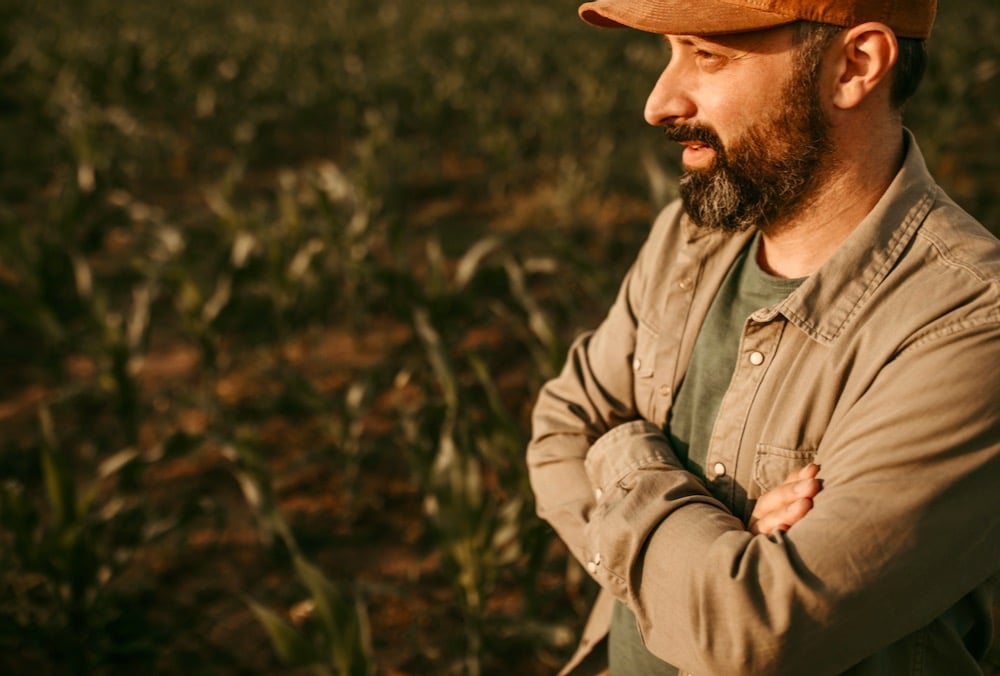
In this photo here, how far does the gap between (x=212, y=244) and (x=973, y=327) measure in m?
4.93

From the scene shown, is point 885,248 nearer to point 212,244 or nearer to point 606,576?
point 606,576

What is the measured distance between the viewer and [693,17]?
109 cm

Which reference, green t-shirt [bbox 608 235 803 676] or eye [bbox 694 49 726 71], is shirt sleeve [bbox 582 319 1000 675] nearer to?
green t-shirt [bbox 608 235 803 676]

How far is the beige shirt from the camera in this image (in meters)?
0.92

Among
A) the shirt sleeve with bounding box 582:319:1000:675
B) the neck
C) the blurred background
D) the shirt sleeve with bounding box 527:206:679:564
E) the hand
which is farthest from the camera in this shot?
the blurred background

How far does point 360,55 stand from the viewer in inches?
372

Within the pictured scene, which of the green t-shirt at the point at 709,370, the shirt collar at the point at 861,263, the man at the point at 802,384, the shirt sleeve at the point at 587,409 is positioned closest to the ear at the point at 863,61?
the man at the point at 802,384

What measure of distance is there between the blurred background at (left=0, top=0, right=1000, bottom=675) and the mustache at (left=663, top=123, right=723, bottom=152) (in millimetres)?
950

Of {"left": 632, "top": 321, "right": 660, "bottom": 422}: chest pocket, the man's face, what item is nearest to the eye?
the man's face

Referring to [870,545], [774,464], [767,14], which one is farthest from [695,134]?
[870,545]

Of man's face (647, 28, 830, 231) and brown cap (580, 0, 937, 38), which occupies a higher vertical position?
brown cap (580, 0, 937, 38)

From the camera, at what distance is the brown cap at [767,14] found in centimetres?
104

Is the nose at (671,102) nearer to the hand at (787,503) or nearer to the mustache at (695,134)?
the mustache at (695,134)

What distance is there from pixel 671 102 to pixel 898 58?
0.28 m
